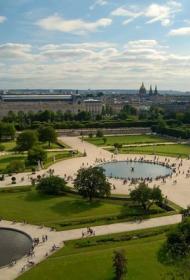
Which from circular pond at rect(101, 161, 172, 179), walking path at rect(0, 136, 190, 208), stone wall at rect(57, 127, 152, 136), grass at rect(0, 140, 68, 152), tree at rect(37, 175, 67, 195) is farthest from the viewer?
stone wall at rect(57, 127, 152, 136)

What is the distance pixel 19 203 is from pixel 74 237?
10993mm

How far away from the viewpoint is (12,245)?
33.6 meters

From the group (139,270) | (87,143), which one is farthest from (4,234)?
(87,143)

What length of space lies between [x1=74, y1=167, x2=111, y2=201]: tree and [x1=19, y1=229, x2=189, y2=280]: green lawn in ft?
37.7

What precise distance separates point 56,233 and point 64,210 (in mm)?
6310

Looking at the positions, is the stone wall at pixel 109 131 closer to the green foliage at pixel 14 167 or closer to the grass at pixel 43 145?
the grass at pixel 43 145

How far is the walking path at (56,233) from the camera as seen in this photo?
30.3 m

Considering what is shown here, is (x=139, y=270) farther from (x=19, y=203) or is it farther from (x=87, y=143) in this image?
(x=87, y=143)

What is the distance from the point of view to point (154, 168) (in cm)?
6500

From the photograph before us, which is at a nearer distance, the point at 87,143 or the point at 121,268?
the point at 121,268

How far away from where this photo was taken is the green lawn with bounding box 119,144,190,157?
76500 millimetres

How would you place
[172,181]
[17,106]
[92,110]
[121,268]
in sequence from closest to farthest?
[121,268] < [172,181] < [17,106] < [92,110]

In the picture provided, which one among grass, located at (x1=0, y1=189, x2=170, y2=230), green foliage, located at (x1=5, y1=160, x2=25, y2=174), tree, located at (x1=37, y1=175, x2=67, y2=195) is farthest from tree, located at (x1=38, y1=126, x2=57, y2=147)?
tree, located at (x1=37, y1=175, x2=67, y2=195)

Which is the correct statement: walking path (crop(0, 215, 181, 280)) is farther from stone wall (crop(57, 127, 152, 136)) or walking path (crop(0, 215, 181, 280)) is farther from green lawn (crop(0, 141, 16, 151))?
stone wall (crop(57, 127, 152, 136))
